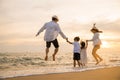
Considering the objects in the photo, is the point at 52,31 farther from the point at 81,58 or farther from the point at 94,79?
the point at 94,79

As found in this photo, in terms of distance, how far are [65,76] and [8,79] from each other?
1.57 m

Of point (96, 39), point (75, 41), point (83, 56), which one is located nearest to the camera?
point (75, 41)

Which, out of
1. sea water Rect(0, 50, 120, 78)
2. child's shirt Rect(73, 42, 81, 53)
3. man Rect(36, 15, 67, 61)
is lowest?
sea water Rect(0, 50, 120, 78)

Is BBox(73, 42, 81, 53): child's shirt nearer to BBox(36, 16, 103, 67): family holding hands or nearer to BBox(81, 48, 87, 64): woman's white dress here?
BBox(36, 16, 103, 67): family holding hands

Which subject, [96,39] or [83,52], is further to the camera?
[96,39]

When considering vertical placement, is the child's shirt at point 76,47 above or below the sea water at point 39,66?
above

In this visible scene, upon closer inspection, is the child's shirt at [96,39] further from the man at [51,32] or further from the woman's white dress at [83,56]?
the man at [51,32]

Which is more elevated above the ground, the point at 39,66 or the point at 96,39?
the point at 96,39

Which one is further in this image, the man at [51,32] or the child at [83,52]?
the child at [83,52]

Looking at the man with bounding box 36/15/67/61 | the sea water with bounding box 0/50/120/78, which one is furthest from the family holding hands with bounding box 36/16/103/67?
the sea water with bounding box 0/50/120/78

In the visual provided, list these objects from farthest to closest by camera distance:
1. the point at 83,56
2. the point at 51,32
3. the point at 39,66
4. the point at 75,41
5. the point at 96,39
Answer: the point at 39,66, the point at 96,39, the point at 83,56, the point at 75,41, the point at 51,32

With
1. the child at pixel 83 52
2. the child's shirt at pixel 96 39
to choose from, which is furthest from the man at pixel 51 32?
the child's shirt at pixel 96 39

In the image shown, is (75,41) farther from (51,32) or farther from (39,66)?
(39,66)

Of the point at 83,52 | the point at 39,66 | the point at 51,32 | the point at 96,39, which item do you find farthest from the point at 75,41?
the point at 39,66
